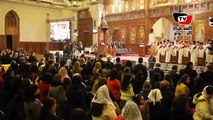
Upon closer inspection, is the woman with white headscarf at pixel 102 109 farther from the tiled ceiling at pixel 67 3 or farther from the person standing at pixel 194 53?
the tiled ceiling at pixel 67 3

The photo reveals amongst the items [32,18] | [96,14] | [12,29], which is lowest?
[12,29]

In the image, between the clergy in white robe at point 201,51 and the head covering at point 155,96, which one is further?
the clergy in white robe at point 201,51

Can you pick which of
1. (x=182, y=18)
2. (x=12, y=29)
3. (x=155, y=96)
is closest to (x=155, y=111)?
(x=155, y=96)

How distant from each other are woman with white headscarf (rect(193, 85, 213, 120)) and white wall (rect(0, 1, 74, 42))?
75.2 ft

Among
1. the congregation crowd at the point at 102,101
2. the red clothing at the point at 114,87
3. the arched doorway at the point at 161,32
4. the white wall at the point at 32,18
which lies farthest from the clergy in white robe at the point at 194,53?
the white wall at the point at 32,18

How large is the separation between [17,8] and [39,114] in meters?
23.1

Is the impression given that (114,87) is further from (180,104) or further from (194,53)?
(194,53)

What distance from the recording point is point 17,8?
83.2 ft

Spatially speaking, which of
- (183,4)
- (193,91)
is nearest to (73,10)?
(183,4)

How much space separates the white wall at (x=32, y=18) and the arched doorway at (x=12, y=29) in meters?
0.37

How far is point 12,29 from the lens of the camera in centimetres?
2545

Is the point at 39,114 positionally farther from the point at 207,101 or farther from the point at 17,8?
the point at 17,8

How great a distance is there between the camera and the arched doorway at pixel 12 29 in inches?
989

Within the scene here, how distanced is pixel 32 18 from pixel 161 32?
1232cm
